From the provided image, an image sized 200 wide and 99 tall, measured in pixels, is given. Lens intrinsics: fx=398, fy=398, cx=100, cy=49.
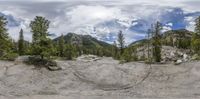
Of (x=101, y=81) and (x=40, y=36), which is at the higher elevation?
(x=40, y=36)

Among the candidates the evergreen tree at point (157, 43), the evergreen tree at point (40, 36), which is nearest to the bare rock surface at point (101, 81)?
the evergreen tree at point (40, 36)

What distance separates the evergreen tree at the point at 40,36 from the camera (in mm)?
59188

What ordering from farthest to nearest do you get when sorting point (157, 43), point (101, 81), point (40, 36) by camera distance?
point (157, 43) → point (40, 36) → point (101, 81)

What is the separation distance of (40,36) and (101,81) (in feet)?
41.7

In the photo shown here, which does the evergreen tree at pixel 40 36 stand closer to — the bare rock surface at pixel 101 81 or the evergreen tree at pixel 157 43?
the bare rock surface at pixel 101 81

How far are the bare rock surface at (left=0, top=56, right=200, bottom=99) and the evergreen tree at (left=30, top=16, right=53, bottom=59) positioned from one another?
328cm

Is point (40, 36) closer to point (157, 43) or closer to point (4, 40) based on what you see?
point (4, 40)

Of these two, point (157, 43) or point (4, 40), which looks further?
point (157, 43)

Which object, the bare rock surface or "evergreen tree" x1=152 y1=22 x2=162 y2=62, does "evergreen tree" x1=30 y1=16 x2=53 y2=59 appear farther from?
"evergreen tree" x1=152 y1=22 x2=162 y2=62

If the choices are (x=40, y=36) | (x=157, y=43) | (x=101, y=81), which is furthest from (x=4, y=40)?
(x=157, y=43)

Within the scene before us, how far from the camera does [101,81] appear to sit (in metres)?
52.8

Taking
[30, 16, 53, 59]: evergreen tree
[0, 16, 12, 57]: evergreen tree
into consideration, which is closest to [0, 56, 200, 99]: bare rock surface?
[30, 16, 53, 59]: evergreen tree

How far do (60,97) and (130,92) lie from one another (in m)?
8.73

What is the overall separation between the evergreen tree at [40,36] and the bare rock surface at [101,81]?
3.28 metres
